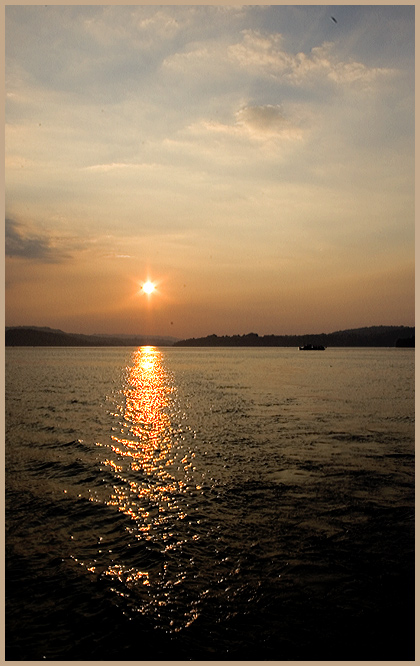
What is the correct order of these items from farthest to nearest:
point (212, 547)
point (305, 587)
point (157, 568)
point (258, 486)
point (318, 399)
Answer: point (318, 399), point (258, 486), point (212, 547), point (157, 568), point (305, 587)

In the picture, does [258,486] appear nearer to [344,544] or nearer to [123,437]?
[344,544]

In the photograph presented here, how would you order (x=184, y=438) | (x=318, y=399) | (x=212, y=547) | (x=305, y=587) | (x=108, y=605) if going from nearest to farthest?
(x=108, y=605) < (x=305, y=587) < (x=212, y=547) < (x=184, y=438) < (x=318, y=399)

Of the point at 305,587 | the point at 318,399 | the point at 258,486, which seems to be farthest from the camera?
the point at 318,399

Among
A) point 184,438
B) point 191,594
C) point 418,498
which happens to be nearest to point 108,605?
point 191,594

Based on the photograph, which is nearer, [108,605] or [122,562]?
[108,605]

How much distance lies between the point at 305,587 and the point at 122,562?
16.2ft

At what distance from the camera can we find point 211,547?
12.8 metres

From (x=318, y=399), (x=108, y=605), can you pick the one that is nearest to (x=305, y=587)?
(x=108, y=605)

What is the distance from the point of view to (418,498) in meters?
16.6

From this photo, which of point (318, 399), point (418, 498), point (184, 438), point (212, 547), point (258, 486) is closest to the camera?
point (212, 547)

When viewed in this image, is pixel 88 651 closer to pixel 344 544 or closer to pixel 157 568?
pixel 157 568

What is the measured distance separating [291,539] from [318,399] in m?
35.6

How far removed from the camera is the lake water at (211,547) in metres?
9.14

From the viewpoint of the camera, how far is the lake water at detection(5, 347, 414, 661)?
9141mm
